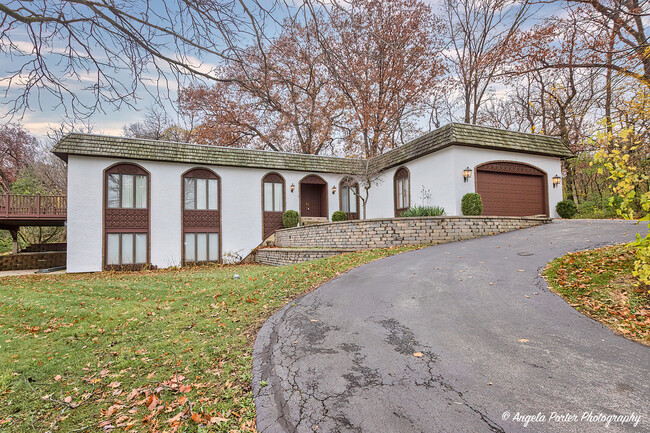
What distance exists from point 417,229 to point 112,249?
46.9ft

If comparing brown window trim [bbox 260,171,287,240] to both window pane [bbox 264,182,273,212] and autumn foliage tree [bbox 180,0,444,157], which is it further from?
autumn foliage tree [bbox 180,0,444,157]

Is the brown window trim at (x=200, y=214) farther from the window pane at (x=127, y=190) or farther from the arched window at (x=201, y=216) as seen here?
the window pane at (x=127, y=190)

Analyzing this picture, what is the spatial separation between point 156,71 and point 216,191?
14.5m

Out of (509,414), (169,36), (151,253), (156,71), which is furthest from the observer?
(151,253)

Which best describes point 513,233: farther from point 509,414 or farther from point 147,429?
point 147,429

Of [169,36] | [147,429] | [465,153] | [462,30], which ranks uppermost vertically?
[462,30]

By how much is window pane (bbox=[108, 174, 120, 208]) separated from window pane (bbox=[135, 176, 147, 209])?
0.81 m

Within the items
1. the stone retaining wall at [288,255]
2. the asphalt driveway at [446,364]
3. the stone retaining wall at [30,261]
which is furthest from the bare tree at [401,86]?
the stone retaining wall at [30,261]

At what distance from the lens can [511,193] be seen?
1510cm

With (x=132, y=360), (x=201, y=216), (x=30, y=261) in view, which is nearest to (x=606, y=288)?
(x=132, y=360)

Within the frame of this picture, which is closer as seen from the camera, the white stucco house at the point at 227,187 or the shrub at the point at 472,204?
the shrub at the point at 472,204

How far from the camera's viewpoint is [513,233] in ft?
39.8

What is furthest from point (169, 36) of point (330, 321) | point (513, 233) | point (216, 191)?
point (216, 191)

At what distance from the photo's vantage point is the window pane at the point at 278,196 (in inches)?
736
